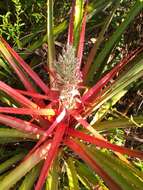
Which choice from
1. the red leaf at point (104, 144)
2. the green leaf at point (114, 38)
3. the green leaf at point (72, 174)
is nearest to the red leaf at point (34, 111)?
the red leaf at point (104, 144)

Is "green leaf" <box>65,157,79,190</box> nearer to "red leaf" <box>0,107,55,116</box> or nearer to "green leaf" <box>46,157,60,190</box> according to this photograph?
"green leaf" <box>46,157,60,190</box>

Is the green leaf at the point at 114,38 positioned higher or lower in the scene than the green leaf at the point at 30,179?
higher

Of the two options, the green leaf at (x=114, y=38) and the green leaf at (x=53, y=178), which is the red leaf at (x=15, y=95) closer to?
the green leaf at (x=53, y=178)

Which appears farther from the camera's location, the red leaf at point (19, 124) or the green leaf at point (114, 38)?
the green leaf at point (114, 38)

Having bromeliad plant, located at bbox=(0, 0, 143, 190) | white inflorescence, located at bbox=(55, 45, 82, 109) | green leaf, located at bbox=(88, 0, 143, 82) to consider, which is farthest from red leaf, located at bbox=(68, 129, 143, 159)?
green leaf, located at bbox=(88, 0, 143, 82)

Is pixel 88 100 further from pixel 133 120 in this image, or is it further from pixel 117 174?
pixel 117 174

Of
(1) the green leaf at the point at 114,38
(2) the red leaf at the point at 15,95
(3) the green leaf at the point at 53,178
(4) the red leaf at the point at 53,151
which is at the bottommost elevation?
(3) the green leaf at the point at 53,178

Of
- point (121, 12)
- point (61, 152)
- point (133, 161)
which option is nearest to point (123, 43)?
point (121, 12)
